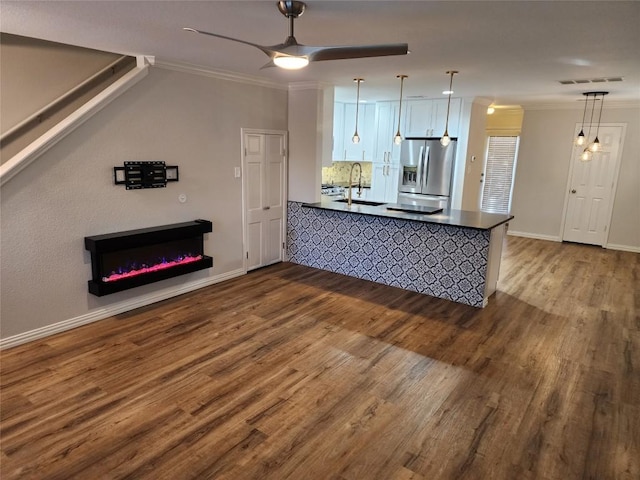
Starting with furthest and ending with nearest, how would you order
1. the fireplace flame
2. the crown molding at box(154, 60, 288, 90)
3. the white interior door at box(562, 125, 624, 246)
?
the white interior door at box(562, 125, 624, 246)
the crown molding at box(154, 60, 288, 90)
the fireplace flame

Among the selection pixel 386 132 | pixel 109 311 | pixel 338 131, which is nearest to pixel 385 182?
pixel 386 132

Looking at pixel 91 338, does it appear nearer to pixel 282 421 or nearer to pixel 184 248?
pixel 184 248

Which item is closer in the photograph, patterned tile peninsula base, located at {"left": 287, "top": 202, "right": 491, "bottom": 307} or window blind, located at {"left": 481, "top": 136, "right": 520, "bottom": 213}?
patterned tile peninsula base, located at {"left": 287, "top": 202, "right": 491, "bottom": 307}

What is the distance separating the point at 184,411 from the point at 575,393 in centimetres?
281

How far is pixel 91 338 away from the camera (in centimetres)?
357

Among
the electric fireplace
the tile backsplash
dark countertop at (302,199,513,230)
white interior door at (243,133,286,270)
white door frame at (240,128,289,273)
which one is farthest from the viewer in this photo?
the tile backsplash

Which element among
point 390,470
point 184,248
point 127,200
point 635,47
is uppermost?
point 635,47

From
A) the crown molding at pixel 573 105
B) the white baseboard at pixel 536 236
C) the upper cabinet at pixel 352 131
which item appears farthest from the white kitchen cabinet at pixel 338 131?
the white baseboard at pixel 536 236

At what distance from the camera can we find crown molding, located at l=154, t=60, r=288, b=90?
4.13 meters

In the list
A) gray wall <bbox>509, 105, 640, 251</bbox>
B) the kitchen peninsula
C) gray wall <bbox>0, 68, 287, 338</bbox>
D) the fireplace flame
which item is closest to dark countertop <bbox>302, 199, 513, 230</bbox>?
the kitchen peninsula

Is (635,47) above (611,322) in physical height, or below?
above

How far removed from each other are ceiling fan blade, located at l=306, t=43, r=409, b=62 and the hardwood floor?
224 cm

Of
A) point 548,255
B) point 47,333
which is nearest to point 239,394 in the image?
point 47,333

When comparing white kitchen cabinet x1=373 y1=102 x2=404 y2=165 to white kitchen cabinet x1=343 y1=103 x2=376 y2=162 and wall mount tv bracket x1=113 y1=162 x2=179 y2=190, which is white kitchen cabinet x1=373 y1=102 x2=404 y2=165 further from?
wall mount tv bracket x1=113 y1=162 x2=179 y2=190
